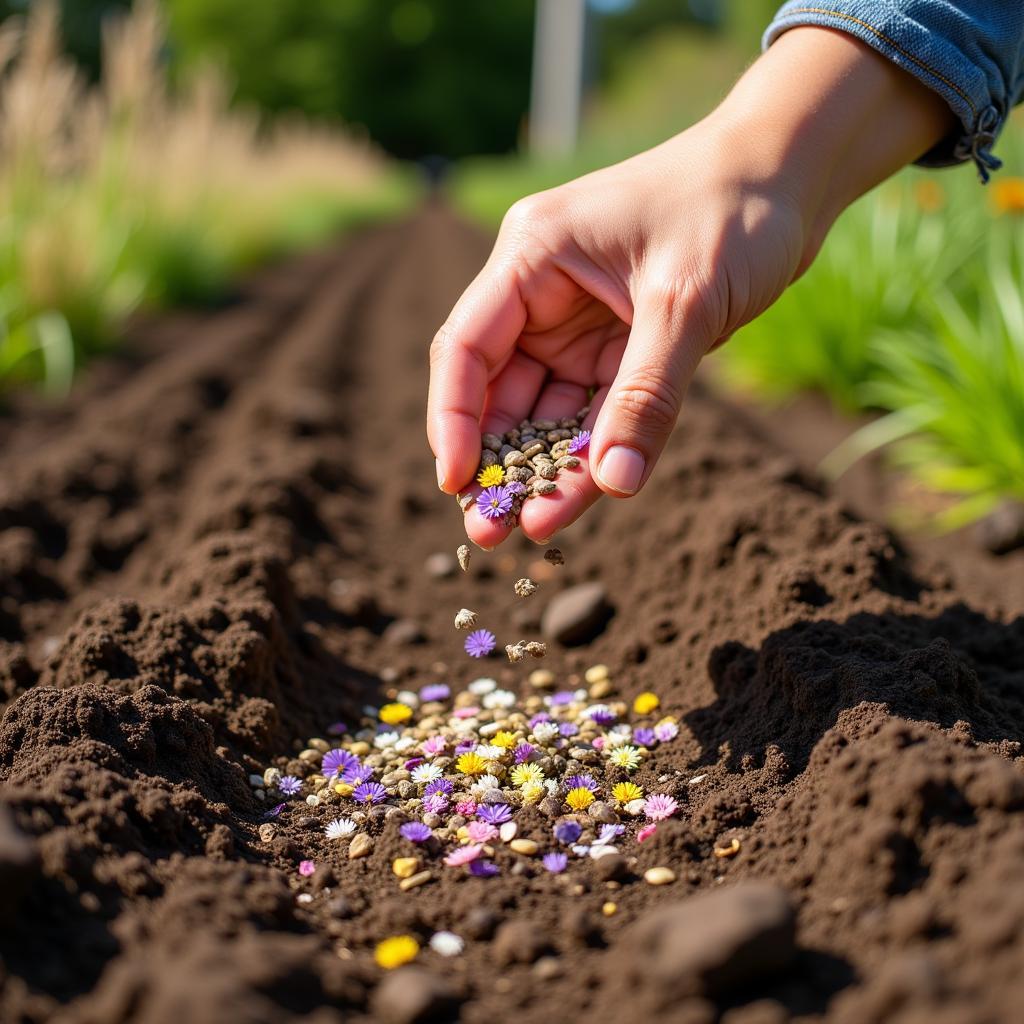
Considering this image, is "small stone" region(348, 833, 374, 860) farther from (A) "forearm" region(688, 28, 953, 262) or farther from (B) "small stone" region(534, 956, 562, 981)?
(A) "forearm" region(688, 28, 953, 262)

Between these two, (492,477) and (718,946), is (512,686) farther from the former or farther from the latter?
(718,946)

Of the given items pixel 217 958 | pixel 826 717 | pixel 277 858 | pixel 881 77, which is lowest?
pixel 277 858

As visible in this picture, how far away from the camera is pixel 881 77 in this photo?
6.33ft

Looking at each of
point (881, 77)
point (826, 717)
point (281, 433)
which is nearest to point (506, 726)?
point (826, 717)

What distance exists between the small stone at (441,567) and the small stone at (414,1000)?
1.77 m

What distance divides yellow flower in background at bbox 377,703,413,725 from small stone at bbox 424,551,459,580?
2.77ft

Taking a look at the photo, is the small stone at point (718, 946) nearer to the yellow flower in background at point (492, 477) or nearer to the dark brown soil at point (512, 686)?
the dark brown soil at point (512, 686)

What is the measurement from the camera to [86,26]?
31.8 metres

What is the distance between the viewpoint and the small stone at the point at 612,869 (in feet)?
4.77

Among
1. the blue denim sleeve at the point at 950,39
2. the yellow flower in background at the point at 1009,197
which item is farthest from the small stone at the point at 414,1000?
the yellow flower in background at the point at 1009,197

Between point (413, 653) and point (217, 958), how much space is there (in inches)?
54.6

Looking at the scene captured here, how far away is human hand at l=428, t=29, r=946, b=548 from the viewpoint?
1673 millimetres

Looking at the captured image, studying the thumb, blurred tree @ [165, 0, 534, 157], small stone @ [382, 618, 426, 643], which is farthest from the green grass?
blurred tree @ [165, 0, 534, 157]

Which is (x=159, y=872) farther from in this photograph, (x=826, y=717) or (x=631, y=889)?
(x=826, y=717)
